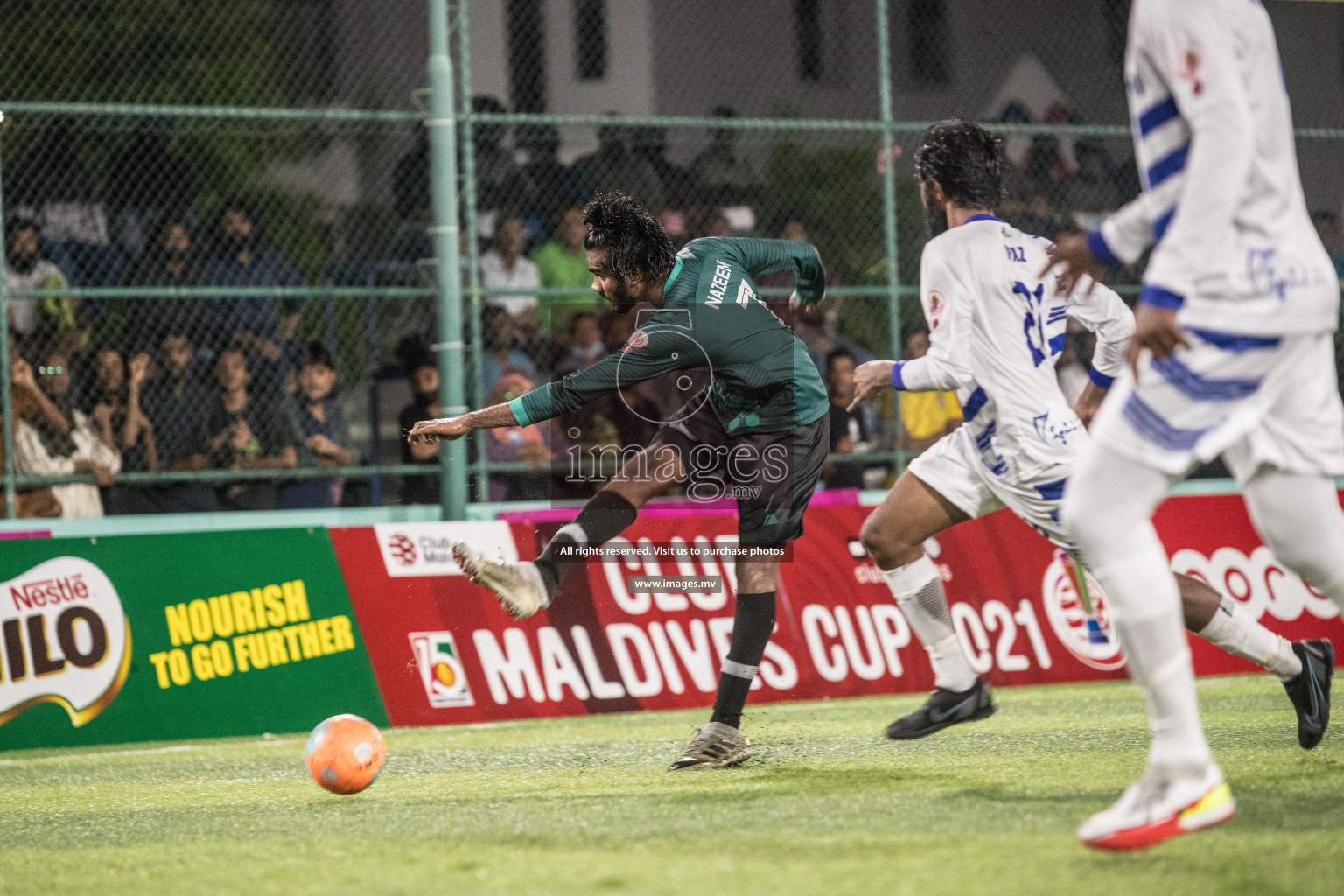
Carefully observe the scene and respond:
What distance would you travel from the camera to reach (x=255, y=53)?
18828 mm

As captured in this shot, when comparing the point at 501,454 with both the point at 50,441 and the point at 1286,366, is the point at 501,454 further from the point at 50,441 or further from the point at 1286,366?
the point at 1286,366

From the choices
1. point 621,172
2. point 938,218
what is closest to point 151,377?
point 621,172

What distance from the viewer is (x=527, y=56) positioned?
19.8m

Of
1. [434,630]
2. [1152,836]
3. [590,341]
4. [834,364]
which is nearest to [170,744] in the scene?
[434,630]

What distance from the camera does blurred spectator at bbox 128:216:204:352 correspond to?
9.70 metres

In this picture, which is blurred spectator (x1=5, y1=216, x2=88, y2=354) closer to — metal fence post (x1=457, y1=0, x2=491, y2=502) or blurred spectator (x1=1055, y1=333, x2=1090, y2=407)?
metal fence post (x1=457, y1=0, x2=491, y2=502)

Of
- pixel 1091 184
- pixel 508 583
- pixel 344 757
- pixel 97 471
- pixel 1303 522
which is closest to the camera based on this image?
pixel 1303 522

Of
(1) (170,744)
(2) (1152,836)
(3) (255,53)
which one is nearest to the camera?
(2) (1152,836)

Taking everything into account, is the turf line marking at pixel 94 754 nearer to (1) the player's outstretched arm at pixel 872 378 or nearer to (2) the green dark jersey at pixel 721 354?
(2) the green dark jersey at pixel 721 354

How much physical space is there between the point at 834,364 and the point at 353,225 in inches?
194

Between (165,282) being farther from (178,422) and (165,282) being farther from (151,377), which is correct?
(178,422)

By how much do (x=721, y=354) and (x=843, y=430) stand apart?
14.4 ft

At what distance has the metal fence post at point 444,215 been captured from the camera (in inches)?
346

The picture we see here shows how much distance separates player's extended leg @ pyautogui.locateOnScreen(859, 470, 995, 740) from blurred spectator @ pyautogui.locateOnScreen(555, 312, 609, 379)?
431cm
